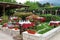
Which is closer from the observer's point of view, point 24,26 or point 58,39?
point 58,39

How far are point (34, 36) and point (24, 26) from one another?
3.24 meters

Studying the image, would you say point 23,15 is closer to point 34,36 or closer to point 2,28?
Answer: point 2,28

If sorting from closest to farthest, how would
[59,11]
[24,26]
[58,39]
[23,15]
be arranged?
[58,39] → [24,26] → [23,15] → [59,11]

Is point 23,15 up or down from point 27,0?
up

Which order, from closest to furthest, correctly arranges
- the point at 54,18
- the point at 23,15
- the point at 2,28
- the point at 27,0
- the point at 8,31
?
the point at 8,31, the point at 2,28, the point at 54,18, the point at 23,15, the point at 27,0

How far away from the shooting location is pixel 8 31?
14719 mm

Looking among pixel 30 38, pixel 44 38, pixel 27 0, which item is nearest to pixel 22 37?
pixel 30 38

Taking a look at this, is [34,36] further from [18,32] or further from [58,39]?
[18,32]

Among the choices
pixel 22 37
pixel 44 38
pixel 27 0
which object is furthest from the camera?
pixel 27 0

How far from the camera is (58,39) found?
10266 millimetres

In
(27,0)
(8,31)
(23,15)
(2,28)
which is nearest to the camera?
(8,31)

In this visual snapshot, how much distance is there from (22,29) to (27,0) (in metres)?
51.9

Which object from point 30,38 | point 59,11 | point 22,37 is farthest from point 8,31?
point 59,11

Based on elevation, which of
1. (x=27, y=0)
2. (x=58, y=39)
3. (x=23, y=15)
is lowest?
(x=27, y=0)
